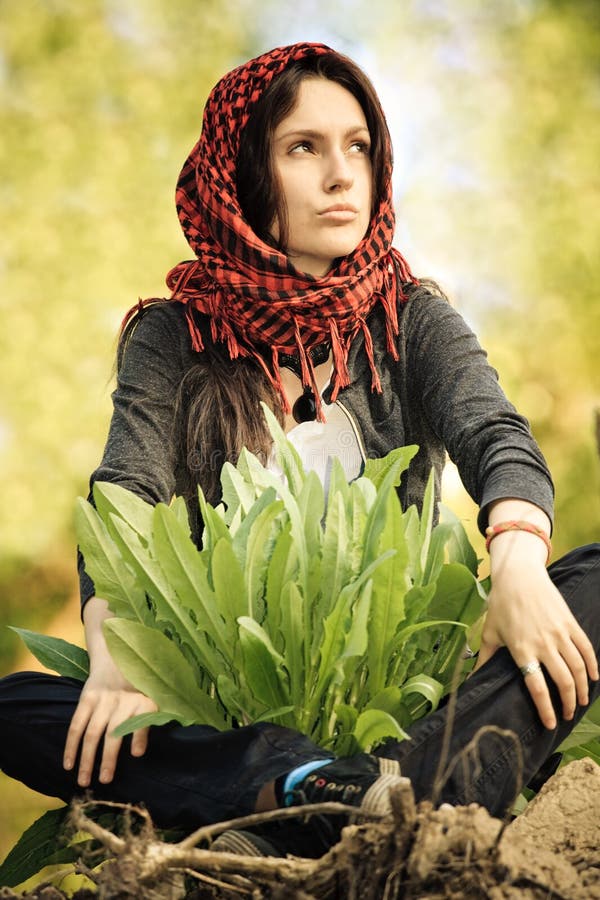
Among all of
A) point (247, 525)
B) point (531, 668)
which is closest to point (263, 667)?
point (247, 525)

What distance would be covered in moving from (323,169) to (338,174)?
0.14 feet

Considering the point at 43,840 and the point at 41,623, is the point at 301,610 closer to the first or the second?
the point at 43,840

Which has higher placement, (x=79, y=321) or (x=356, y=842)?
(x=79, y=321)

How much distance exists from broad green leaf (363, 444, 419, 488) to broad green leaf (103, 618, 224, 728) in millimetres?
294

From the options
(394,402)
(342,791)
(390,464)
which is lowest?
(342,791)

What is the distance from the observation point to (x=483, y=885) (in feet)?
2.66

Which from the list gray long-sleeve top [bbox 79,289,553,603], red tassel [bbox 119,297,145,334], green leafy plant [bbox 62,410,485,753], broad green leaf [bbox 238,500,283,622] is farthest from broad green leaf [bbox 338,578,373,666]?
red tassel [bbox 119,297,145,334]

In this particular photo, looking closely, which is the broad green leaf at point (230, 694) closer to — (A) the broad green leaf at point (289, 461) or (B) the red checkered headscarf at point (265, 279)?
(A) the broad green leaf at point (289, 461)

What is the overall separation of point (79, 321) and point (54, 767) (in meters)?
1.95

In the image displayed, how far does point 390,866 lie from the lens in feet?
2.73

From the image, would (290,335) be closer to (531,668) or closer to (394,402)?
(394,402)

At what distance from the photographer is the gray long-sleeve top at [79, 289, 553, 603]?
138 cm

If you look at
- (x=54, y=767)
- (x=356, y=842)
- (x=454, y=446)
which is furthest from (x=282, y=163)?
(x=356, y=842)

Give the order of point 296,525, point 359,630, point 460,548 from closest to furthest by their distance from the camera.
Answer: point 359,630 < point 296,525 < point 460,548
